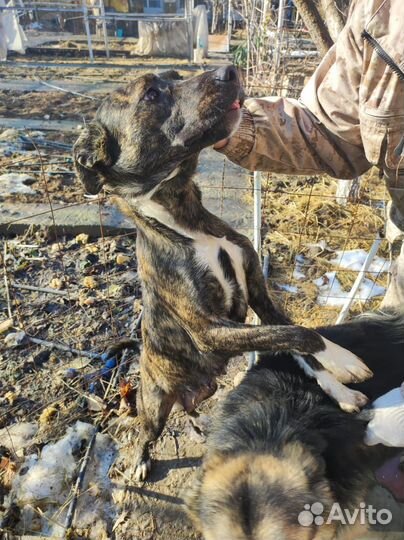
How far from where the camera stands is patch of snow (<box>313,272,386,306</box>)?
12.4 feet

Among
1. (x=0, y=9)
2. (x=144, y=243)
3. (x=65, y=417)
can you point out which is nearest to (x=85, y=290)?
(x=65, y=417)

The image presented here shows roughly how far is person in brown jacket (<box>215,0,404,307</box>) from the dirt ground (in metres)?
0.63

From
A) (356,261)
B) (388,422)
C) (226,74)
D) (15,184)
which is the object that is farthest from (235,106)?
(15,184)

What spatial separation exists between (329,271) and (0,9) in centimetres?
1613

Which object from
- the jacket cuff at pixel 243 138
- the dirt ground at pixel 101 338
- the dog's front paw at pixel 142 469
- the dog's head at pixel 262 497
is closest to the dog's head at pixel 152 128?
the jacket cuff at pixel 243 138

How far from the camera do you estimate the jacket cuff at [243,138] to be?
2.27 meters

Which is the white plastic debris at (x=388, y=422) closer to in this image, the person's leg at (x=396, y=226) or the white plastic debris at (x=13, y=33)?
the person's leg at (x=396, y=226)

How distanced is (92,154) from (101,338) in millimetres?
1808

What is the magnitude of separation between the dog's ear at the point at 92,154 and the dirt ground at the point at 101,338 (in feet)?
2.69

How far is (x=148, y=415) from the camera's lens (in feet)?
8.20

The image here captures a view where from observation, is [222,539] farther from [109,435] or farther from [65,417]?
[65,417]

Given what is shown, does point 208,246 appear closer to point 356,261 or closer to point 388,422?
point 388,422

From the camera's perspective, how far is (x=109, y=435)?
2.81 m

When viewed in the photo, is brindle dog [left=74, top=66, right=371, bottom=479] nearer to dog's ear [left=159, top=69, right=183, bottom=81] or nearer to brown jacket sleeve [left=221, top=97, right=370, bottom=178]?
dog's ear [left=159, top=69, right=183, bottom=81]
